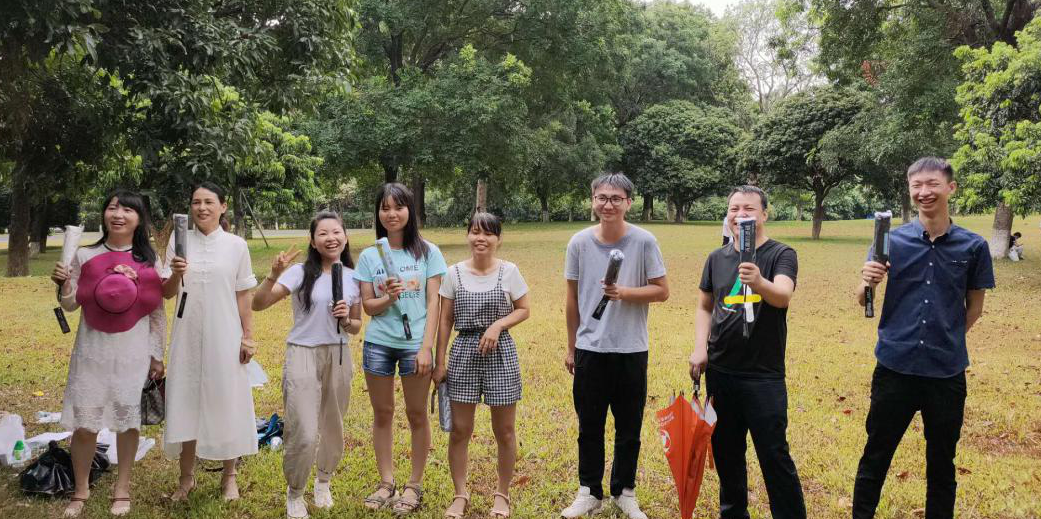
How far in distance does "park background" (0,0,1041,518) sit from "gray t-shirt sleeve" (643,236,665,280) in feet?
5.01

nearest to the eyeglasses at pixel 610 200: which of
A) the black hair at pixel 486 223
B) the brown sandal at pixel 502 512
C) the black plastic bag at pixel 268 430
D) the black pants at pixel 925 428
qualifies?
the black hair at pixel 486 223

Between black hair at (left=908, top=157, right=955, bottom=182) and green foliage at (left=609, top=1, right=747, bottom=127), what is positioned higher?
green foliage at (left=609, top=1, right=747, bottom=127)

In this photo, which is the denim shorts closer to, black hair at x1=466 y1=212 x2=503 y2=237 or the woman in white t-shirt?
the woman in white t-shirt

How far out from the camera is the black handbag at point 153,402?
13.8 ft

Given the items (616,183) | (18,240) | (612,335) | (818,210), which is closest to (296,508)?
(612,335)

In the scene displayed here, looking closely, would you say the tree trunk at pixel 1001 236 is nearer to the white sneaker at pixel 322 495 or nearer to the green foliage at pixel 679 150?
the white sneaker at pixel 322 495

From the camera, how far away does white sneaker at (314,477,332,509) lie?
13.9 ft

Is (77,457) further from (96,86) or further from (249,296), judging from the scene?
(96,86)

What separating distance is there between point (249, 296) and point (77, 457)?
1.38m

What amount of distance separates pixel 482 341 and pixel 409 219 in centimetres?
87

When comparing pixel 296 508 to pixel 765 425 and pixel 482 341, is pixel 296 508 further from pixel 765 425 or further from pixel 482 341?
pixel 765 425

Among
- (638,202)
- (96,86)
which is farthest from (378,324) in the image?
(638,202)

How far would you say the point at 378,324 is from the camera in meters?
4.07

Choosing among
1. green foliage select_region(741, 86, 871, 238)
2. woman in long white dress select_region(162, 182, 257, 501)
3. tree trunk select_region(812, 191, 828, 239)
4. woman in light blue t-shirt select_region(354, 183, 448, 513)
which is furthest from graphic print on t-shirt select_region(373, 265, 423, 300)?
tree trunk select_region(812, 191, 828, 239)
